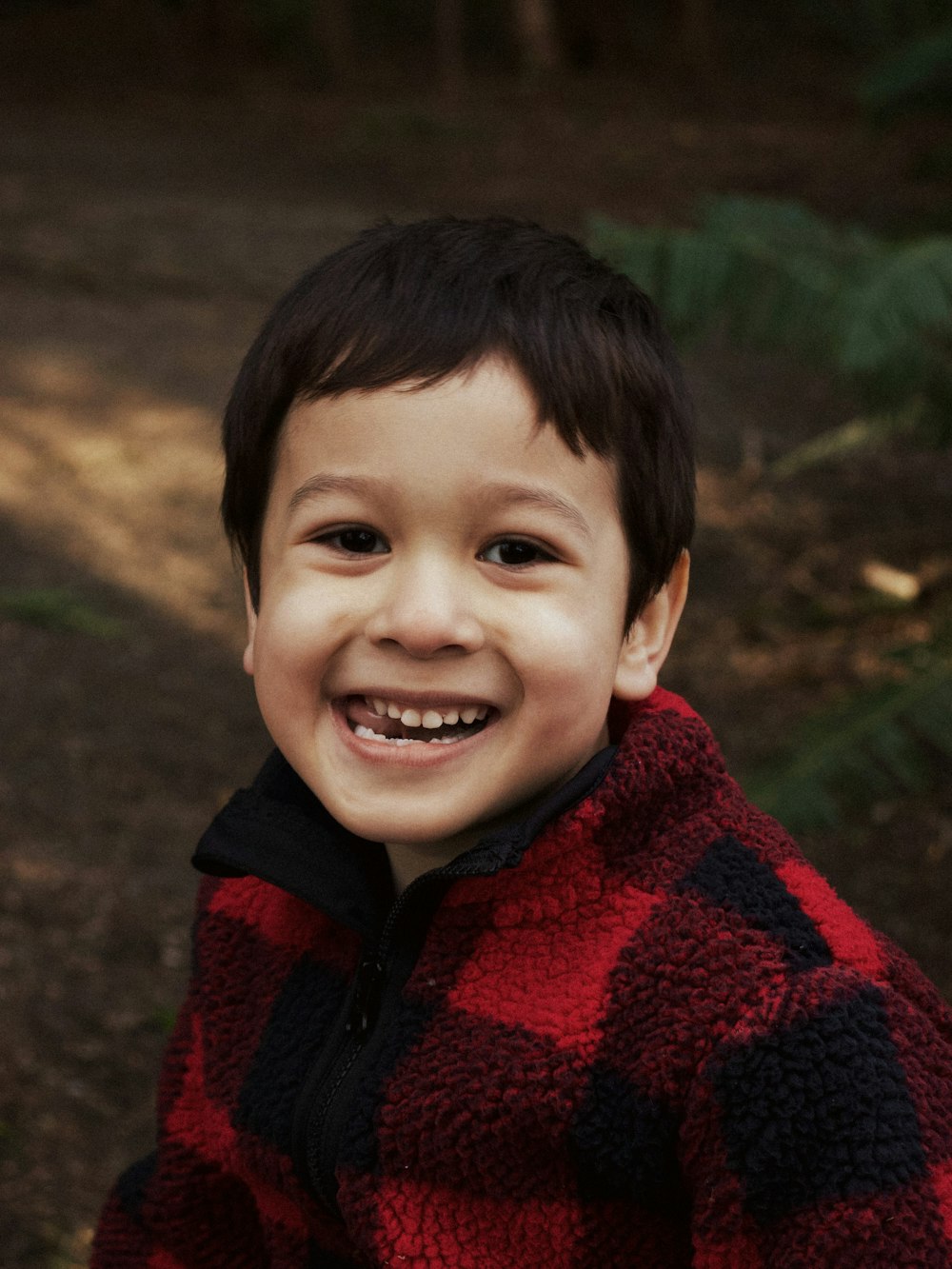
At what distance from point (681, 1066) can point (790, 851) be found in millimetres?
237

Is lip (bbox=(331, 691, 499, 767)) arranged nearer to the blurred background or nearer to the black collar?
the black collar

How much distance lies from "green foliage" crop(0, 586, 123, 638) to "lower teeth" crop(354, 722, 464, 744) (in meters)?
3.51

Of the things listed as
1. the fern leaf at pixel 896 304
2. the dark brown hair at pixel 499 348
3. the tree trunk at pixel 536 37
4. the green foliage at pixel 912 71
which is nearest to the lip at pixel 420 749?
the dark brown hair at pixel 499 348

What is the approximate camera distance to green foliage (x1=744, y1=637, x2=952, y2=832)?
10.9ft

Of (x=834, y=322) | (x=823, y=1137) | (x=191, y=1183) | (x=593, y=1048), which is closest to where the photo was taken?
(x=823, y=1137)

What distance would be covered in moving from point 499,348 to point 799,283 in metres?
2.87

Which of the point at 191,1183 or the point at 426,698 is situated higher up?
the point at 426,698

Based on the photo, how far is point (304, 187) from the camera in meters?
12.2

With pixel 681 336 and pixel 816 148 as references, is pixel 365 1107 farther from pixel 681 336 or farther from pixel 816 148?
pixel 816 148

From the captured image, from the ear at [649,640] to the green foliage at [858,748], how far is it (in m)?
1.85

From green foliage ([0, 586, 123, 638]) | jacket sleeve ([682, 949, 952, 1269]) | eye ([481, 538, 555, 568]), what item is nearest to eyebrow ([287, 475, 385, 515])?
Answer: eye ([481, 538, 555, 568])

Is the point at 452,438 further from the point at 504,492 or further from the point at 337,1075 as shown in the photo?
the point at 337,1075

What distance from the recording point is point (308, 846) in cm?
145

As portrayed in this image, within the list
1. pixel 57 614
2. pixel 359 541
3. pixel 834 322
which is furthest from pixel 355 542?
pixel 57 614
